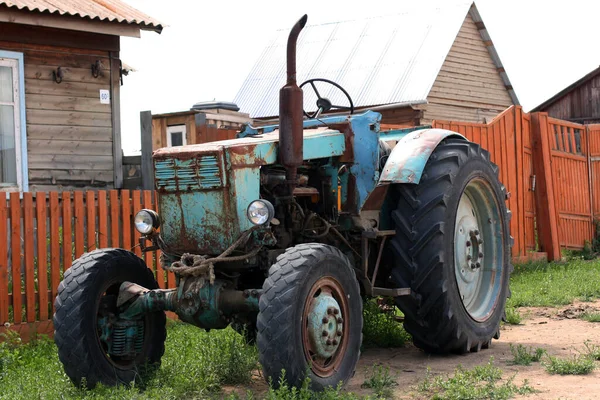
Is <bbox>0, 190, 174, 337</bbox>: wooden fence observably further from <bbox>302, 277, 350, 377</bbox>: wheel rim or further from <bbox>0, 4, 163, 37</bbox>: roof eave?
<bbox>0, 4, 163, 37</bbox>: roof eave

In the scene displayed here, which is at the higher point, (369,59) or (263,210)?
(369,59)

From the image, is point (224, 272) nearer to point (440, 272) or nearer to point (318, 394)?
point (318, 394)

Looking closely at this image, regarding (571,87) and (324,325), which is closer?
(324,325)

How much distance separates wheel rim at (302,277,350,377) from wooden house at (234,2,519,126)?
63.3 ft

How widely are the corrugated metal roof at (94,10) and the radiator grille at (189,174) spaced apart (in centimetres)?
652

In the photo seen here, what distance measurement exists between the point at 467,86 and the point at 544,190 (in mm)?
15015

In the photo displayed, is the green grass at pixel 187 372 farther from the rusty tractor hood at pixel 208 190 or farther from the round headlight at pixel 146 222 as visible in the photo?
the round headlight at pixel 146 222

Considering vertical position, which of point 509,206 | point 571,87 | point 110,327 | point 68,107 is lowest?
point 110,327

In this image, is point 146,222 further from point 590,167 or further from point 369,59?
point 369,59

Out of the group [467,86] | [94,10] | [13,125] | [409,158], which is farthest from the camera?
[467,86]

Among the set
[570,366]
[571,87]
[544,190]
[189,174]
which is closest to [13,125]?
[189,174]

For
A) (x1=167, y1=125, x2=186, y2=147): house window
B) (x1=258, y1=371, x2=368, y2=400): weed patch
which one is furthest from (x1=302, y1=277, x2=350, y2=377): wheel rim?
(x1=167, y1=125, x2=186, y2=147): house window

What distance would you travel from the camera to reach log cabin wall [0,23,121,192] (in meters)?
11.8

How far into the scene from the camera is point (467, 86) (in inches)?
1062
